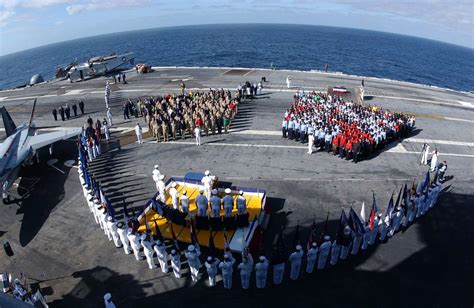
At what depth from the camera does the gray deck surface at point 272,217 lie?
40.4 ft

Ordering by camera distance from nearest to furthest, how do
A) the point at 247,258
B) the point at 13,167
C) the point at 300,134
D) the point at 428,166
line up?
the point at 247,258, the point at 13,167, the point at 428,166, the point at 300,134

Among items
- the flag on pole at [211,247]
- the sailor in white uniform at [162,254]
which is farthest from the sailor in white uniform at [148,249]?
the flag on pole at [211,247]

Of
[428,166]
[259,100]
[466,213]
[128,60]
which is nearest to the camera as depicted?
[466,213]

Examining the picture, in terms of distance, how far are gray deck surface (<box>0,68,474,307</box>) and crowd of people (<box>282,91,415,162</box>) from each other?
0.97 meters

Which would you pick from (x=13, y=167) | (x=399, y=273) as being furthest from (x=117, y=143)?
(x=399, y=273)

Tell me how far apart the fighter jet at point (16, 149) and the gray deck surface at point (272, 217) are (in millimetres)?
1363

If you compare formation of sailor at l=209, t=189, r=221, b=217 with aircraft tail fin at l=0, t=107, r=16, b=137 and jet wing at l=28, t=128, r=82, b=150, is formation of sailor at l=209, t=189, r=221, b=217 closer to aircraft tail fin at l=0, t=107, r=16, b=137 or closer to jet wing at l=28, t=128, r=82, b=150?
jet wing at l=28, t=128, r=82, b=150

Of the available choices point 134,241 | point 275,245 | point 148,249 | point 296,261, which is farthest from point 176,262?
point 296,261

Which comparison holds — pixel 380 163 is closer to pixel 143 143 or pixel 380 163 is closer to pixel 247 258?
pixel 247 258

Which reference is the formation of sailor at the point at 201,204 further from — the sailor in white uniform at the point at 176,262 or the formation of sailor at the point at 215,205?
the sailor in white uniform at the point at 176,262

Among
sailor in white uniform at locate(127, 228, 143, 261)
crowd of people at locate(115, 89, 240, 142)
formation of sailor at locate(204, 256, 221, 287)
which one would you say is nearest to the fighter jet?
crowd of people at locate(115, 89, 240, 142)

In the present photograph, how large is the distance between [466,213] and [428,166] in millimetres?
6101

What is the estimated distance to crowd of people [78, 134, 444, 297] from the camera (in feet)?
40.0

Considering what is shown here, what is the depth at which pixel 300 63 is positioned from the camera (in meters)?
95.1
